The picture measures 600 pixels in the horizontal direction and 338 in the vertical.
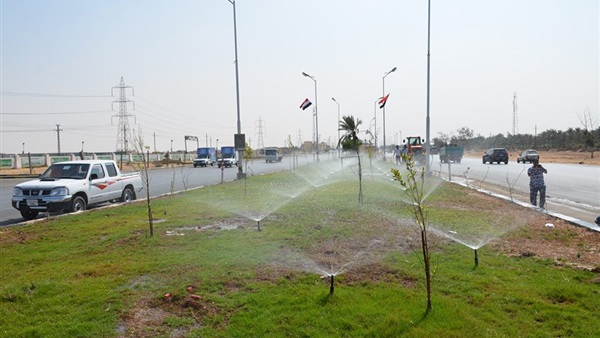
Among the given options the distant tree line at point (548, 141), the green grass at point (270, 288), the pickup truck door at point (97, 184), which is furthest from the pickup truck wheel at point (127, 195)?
the distant tree line at point (548, 141)

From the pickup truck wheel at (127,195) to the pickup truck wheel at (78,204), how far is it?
2.31m

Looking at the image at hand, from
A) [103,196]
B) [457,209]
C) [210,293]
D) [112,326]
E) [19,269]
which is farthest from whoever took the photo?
[103,196]

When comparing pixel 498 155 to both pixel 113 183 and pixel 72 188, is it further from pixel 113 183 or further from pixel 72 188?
pixel 72 188

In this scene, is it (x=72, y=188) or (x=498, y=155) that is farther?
(x=498, y=155)

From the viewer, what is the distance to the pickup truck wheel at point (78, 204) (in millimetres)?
13308

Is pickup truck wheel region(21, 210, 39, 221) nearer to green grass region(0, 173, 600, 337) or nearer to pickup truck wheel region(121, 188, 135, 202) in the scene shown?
pickup truck wheel region(121, 188, 135, 202)

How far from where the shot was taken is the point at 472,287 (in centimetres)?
542

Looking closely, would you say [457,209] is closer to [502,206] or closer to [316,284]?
[502,206]

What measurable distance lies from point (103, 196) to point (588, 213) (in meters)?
15.1

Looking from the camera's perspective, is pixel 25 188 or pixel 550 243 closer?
pixel 550 243

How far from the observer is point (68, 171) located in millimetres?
14219

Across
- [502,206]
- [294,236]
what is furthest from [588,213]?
[294,236]

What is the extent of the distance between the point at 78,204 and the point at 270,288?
409 inches

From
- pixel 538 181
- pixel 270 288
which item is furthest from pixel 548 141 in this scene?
pixel 270 288
